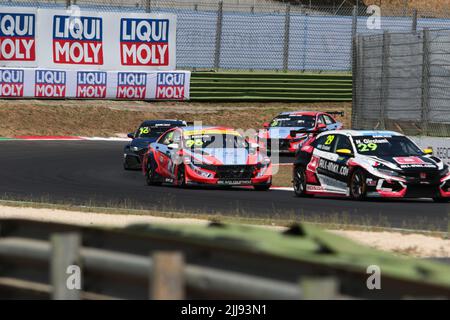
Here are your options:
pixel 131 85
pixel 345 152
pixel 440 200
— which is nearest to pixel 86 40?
pixel 131 85

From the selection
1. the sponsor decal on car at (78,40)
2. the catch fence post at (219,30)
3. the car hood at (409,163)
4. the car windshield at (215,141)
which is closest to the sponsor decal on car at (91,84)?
the sponsor decal on car at (78,40)

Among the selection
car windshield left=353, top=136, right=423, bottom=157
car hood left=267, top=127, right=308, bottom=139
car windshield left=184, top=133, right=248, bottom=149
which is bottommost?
car windshield left=353, top=136, right=423, bottom=157

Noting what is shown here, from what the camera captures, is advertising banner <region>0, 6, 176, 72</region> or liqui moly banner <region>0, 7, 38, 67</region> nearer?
liqui moly banner <region>0, 7, 38, 67</region>

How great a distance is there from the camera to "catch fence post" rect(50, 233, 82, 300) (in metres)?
5.45

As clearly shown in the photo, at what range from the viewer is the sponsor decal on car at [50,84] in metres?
33.5

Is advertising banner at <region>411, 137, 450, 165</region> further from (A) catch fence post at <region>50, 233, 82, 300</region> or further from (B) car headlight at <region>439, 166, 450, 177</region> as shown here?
(A) catch fence post at <region>50, 233, 82, 300</region>

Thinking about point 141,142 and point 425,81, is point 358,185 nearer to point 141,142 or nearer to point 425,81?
point 425,81

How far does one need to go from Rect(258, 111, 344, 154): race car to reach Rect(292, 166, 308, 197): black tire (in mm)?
9896

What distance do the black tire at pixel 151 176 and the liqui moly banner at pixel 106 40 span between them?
12373 mm

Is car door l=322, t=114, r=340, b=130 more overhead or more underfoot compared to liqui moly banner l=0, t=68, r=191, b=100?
more underfoot

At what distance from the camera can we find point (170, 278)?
502 cm

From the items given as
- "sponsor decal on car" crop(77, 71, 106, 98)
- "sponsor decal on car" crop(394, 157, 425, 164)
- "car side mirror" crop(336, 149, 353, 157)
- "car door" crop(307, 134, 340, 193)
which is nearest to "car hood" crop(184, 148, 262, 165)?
"car door" crop(307, 134, 340, 193)

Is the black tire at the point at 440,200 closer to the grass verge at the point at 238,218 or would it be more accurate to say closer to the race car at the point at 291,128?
the grass verge at the point at 238,218

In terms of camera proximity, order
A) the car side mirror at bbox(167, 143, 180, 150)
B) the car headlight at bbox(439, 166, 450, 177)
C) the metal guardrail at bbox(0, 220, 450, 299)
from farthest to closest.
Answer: the car side mirror at bbox(167, 143, 180, 150) → the car headlight at bbox(439, 166, 450, 177) → the metal guardrail at bbox(0, 220, 450, 299)
